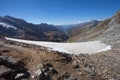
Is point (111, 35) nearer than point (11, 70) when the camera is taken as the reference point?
Result: No

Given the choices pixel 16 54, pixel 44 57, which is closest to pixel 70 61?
pixel 44 57

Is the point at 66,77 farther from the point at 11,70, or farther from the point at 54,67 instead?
the point at 11,70

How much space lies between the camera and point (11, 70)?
44.1 feet

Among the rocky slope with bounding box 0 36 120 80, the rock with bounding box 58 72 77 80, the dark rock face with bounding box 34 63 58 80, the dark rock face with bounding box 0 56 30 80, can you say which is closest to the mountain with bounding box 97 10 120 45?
the rocky slope with bounding box 0 36 120 80

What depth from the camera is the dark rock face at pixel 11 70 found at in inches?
511

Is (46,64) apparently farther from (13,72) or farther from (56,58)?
(13,72)

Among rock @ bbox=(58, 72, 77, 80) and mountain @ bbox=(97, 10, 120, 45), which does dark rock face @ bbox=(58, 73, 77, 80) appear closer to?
rock @ bbox=(58, 72, 77, 80)

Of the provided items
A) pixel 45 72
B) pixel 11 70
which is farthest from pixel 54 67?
pixel 11 70

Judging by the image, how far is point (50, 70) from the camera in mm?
14391

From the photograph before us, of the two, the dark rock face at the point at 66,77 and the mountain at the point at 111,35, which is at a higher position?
the mountain at the point at 111,35

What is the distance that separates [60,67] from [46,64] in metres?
1.26

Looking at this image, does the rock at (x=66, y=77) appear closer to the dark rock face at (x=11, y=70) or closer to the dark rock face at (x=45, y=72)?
the dark rock face at (x=45, y=72)

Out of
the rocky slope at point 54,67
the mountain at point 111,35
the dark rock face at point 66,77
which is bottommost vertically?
the dark rock face at point 66,77

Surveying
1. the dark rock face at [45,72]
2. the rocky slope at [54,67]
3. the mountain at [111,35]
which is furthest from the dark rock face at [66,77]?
the mountain at [111,35]
